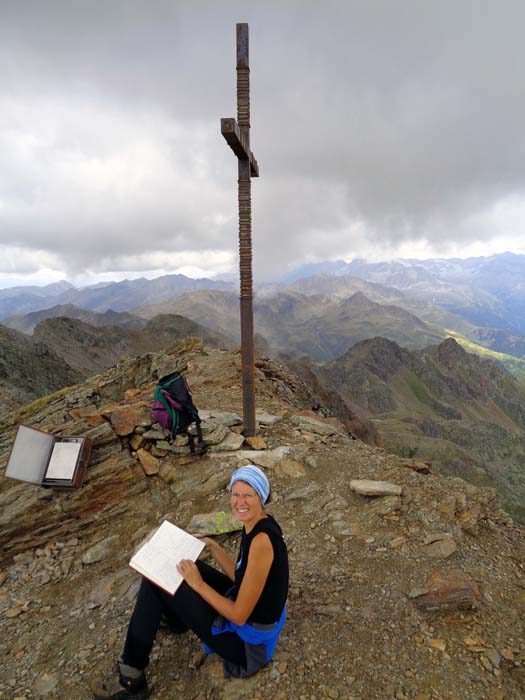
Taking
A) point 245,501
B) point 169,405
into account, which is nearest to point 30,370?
point 169,405

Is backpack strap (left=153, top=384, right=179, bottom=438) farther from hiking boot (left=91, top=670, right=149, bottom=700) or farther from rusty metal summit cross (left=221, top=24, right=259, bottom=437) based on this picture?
hiking boot (left=91, top=670, right=149, bottom=700)

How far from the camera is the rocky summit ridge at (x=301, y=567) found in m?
4.12

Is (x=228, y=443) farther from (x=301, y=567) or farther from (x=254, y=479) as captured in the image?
(x=254, y=479)

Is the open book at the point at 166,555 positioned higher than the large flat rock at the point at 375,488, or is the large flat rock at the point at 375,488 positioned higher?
the open book at the point at 166,555

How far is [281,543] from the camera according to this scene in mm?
3518

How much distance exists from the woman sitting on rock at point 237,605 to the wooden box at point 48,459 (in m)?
4.23

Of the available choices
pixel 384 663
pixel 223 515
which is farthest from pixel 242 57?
pixel 384 663

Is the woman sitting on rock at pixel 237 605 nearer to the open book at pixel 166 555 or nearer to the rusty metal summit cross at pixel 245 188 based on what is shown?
the open book at pixel 166 555

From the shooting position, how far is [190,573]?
366 cm

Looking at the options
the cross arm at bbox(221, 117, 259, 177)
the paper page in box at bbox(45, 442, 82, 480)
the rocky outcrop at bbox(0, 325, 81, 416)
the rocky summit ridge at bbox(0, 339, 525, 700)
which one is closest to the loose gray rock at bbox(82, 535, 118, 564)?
the rocky summit ridge at bbox(0, 339, 525, 700)

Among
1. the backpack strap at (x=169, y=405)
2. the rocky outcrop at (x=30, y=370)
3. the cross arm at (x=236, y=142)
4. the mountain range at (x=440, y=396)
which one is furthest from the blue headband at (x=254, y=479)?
the mountain range at (x=440, y=396)

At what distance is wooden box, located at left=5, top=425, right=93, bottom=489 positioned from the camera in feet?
22.2

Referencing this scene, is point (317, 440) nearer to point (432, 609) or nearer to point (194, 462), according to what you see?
point (194, 462)

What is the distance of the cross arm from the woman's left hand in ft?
23.5
